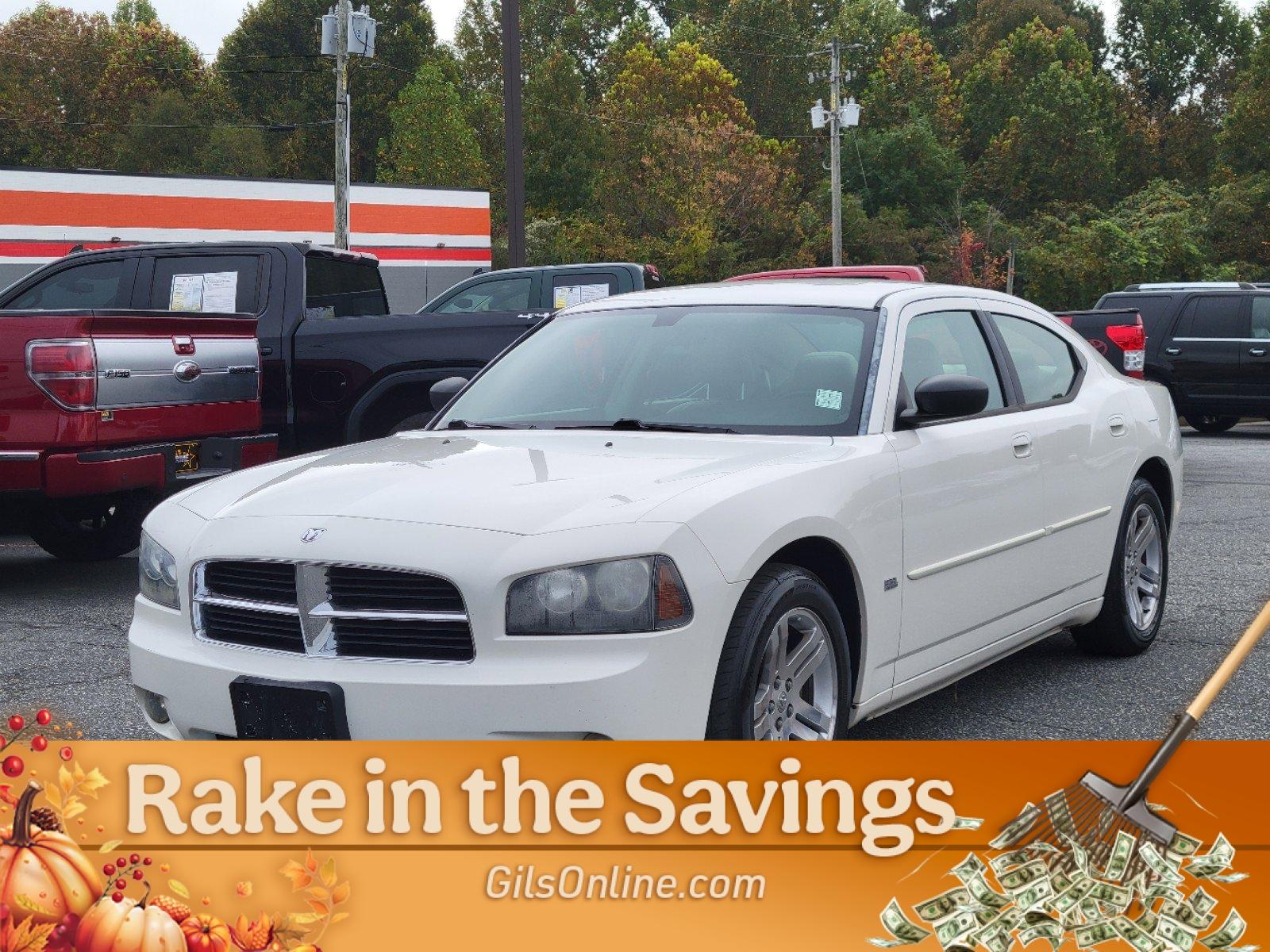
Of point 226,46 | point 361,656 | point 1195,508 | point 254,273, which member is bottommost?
point 1195,508

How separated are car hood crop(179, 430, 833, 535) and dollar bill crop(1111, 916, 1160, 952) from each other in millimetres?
1378

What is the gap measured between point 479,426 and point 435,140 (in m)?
52.6

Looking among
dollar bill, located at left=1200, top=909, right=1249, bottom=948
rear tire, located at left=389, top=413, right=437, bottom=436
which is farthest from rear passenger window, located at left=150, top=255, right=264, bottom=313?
dollar bill, located at left=1200, top=909, right=1249, bottom=948

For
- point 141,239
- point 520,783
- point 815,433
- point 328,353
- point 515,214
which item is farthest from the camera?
point 141,239

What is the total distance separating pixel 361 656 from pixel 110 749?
59cm

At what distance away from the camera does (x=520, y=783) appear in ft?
10.7

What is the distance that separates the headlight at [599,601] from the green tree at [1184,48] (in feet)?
256

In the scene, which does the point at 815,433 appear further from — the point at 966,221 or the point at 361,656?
the point at 966,221

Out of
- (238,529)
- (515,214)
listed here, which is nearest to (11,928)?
(238,529)

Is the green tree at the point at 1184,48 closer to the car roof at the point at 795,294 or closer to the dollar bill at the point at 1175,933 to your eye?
the car roof at the point at 795,294

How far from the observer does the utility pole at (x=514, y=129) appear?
1727 centimetres

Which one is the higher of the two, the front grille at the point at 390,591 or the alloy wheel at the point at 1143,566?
the front grille at the point at 390,591

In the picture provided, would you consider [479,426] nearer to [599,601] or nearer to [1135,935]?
[599,601]

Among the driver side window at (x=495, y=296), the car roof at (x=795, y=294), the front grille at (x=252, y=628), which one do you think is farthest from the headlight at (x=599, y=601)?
the driver side window at (x=495, y=296)
